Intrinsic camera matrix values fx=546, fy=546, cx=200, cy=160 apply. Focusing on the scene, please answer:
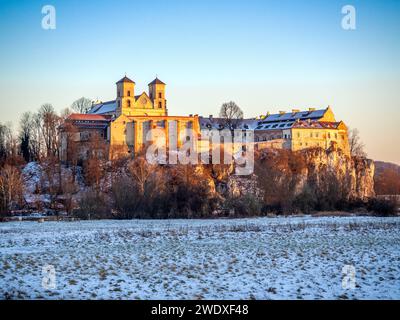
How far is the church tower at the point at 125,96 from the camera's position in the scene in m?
86.7

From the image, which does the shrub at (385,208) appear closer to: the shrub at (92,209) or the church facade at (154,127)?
the shrub at (92,209)

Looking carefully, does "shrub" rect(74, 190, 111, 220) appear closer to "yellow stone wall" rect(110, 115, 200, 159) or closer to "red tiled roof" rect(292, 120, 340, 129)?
"yellow stone wall" rect(110, 115, 200, 159)

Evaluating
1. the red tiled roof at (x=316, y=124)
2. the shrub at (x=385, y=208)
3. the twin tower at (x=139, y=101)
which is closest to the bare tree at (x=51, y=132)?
the twin tower at (x=139, y=101)

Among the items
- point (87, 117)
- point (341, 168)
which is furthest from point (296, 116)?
point (87, 117)

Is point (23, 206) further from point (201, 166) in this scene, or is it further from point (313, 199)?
point (313, 199)

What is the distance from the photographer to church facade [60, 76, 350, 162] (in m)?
75.8

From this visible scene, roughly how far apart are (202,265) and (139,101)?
2788 inches

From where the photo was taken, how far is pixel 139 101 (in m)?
88.3

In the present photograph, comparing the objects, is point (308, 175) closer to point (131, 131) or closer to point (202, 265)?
point (131, 131)

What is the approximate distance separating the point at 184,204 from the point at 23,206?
18.6 meters

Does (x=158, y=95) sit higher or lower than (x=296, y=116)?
higher
